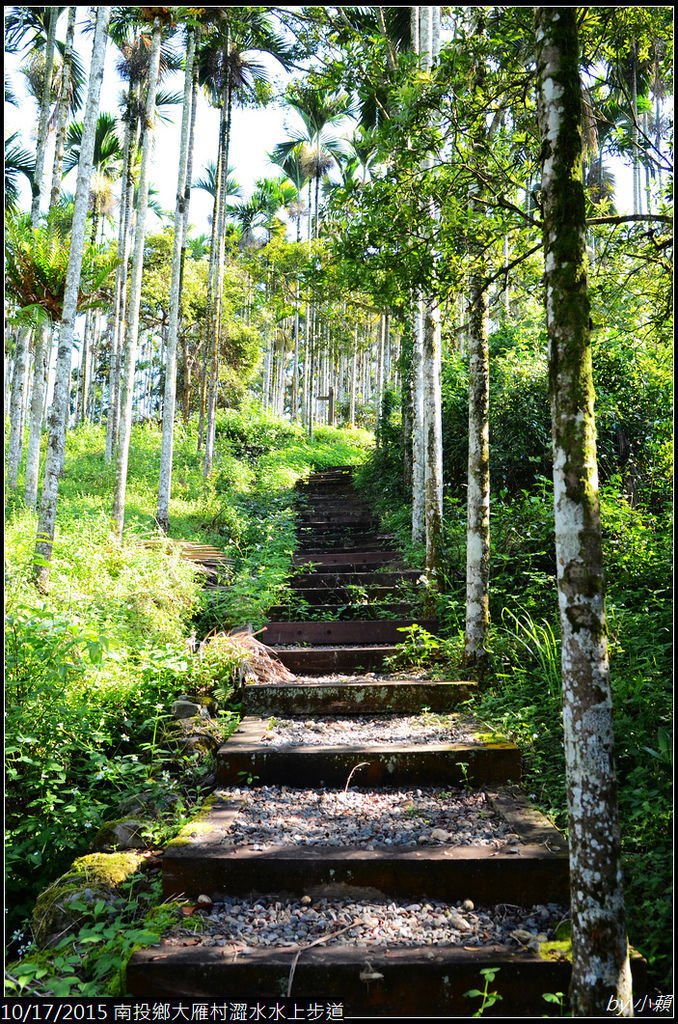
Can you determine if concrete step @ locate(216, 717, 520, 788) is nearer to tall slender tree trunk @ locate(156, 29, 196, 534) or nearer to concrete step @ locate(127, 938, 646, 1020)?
concrete step @ locate(127, 938, 646, 1020)

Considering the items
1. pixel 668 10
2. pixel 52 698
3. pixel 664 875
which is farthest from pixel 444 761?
pixel 668 10

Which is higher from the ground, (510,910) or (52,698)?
(52,698)

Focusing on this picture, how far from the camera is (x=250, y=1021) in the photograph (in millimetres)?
2387

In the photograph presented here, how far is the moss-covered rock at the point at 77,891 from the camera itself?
112 inches

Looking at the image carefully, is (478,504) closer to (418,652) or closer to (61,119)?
(418,652)

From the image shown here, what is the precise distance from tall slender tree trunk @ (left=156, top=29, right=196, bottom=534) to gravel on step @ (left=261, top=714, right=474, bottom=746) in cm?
537

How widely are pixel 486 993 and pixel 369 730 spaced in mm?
2220

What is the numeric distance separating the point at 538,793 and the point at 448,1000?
1.47 meters

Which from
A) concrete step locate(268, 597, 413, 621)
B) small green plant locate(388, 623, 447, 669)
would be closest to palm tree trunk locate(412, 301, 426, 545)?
concrete step locate(268, 597, 413, 621)

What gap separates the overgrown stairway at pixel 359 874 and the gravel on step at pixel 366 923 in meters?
0.01

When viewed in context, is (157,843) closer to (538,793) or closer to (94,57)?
(538,793)

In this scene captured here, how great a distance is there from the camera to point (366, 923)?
9.21ft

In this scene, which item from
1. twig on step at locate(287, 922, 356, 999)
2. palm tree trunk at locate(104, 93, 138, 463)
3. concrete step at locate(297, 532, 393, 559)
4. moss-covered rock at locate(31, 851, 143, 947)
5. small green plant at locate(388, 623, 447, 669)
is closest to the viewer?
twig on step at locate(287, 922, 356, 999)

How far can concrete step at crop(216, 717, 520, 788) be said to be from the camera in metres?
3.85
